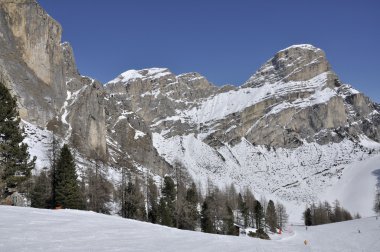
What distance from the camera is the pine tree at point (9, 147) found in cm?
3556

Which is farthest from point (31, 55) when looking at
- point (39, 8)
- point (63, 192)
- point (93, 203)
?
point (63, 192)

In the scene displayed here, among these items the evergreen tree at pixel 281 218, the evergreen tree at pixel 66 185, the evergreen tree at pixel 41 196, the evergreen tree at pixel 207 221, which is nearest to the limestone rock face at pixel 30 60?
the evergreen tree at pixel 41 196

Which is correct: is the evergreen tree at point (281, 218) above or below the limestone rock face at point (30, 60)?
below

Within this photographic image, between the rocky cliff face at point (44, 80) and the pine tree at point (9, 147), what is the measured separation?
8337 centimetres

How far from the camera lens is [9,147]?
3638cm

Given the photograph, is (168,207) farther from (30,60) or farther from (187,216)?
(30,60)

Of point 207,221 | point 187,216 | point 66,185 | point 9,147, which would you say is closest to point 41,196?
point 66,185

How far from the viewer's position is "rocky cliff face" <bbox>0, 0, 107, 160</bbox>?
12531cm

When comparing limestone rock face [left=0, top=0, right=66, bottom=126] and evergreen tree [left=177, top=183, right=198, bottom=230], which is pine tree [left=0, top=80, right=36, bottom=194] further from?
limestone rock face [left=0, top=0, right=66, bottom=126]

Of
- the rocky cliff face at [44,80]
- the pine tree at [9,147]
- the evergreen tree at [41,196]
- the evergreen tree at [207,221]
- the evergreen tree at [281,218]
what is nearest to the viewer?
the pine tree at [9,147]

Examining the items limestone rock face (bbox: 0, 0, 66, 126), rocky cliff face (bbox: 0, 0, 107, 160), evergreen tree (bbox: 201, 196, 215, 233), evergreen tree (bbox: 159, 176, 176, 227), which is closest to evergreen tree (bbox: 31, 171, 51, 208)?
evergreen tree (bbox: 159, 176, 176, 227)

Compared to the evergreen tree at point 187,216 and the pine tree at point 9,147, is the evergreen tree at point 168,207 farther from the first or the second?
the pine tree at point 9,147

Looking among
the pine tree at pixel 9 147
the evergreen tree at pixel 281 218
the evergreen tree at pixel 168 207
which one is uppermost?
the pine tree at pixel 9 147

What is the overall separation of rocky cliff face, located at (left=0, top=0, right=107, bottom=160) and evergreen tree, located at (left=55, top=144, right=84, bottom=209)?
7298 centimetres
